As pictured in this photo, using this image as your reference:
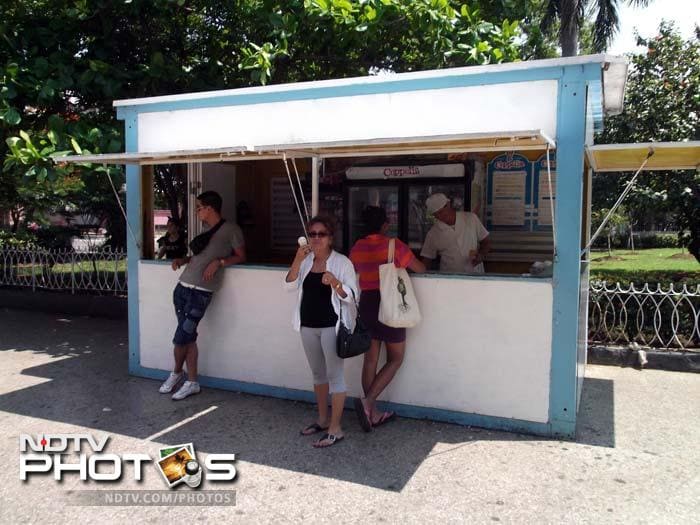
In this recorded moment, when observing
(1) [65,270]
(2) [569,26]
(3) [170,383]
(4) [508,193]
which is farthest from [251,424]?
(2) [569,26]

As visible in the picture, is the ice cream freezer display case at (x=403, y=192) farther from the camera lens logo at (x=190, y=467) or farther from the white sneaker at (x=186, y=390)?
the camera lens logo at (x=190, y=467)

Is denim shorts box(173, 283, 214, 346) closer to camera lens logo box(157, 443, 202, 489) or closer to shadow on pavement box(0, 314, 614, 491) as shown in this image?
shadow on pavement box(0, 314, 614, 491)

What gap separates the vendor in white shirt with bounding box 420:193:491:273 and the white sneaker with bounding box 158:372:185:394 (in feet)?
8.61

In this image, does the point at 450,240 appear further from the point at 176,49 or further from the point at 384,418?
the point at 176,49

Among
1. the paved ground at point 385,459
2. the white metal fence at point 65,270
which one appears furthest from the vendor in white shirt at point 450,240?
the white metal fence at point 65,270

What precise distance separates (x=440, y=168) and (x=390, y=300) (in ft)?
8.27

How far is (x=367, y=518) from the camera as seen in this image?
344 centimetres

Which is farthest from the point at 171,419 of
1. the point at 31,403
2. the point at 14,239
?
the point at 14,239

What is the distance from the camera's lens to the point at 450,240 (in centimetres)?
570

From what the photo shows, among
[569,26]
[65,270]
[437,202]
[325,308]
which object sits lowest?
[65,270]

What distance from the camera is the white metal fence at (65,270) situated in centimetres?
985

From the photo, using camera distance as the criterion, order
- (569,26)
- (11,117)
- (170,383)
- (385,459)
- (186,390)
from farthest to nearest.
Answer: (569,26) < (11,117) < (170,383) < (186,390) < (385,459)

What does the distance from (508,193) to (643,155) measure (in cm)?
195

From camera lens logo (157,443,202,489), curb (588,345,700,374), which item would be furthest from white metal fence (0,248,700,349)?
camera lens logo (157,443,202,489)
